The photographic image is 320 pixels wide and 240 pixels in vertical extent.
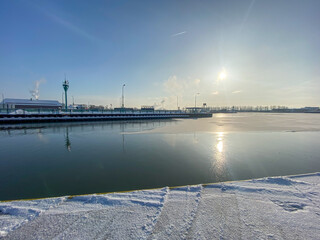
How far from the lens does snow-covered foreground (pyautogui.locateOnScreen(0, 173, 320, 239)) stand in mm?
2258

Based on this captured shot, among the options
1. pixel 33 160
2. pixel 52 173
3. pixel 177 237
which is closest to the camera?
pixel 177 237

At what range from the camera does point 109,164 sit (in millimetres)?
6164

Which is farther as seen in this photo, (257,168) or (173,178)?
(257,168)

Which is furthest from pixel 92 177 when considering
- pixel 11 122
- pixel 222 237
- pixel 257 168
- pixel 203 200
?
pixel 11 122

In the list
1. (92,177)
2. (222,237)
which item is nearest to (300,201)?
(222,237)

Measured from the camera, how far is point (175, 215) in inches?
105

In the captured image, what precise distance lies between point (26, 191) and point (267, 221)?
20.2 feet

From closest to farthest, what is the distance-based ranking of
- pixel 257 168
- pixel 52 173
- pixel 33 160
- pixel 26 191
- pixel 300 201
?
pixel 300 201
pixel 26 191
pixel 52 173
pixel 257 168
pixel 33 160

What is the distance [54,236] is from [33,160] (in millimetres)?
6328

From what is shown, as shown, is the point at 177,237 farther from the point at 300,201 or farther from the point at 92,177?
the point at 92,177

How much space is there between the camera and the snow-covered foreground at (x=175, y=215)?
2258 mm

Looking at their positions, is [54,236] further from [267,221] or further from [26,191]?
[267,221]

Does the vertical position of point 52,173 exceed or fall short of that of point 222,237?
it falls short

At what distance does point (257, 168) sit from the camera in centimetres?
581
